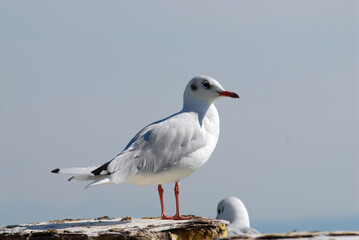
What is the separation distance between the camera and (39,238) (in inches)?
261

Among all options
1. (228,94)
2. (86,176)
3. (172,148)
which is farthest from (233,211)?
(86,176)

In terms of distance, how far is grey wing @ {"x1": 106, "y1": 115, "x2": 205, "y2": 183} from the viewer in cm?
727

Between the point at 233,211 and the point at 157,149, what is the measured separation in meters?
6.52

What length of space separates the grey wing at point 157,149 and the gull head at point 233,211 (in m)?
5.72

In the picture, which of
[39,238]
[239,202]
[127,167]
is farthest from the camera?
[239,202]

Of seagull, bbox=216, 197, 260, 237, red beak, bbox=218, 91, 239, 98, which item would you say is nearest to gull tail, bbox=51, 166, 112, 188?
red beak, bbox=218, 91, 239, 98

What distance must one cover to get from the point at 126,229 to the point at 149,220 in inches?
33.1

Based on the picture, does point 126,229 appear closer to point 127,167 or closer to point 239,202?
point 127,167

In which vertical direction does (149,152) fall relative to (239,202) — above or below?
above

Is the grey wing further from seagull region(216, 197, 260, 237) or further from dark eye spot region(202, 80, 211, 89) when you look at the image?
seagull region(216, 197, 260, 237)

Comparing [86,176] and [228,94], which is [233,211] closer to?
[228,94]

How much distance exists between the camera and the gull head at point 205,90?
839 cm

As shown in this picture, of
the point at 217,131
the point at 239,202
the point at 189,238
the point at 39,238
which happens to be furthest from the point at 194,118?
the point at 239,202

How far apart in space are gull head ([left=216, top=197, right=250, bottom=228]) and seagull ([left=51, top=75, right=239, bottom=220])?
17.6 ft
